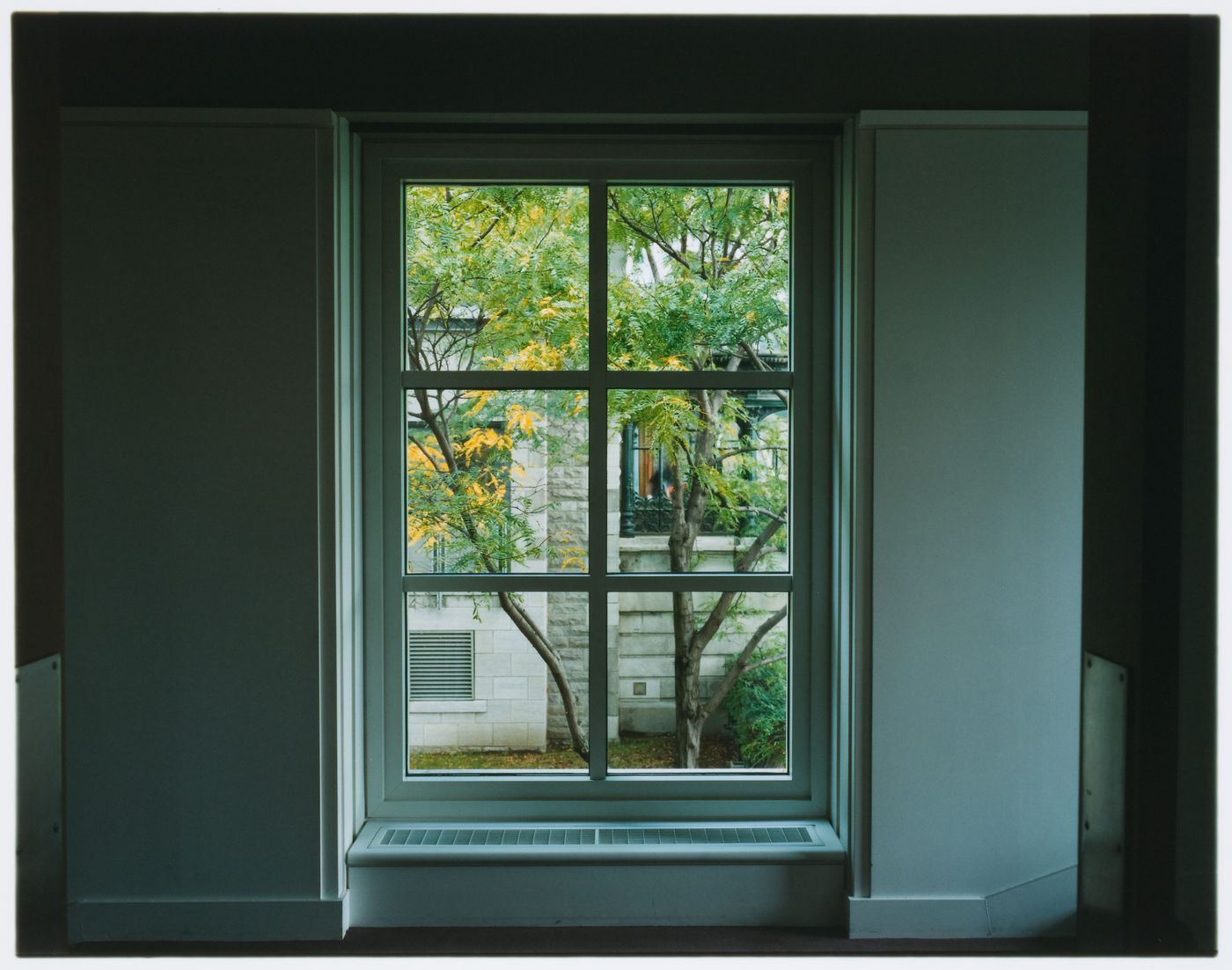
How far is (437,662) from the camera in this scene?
237 centimetres

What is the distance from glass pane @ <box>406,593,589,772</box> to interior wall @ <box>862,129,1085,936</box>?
88 cm

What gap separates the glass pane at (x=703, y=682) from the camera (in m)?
2.38

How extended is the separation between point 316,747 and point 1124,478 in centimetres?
195

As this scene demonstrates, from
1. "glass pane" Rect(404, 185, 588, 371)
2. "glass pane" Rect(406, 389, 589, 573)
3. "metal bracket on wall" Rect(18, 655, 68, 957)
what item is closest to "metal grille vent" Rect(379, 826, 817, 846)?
"glass pane" Rect(406, 389, 589, 573)

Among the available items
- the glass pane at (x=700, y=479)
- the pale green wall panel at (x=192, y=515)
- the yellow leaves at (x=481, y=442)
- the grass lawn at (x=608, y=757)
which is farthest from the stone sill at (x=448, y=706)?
the yellow leaves at (x=481, y=442)

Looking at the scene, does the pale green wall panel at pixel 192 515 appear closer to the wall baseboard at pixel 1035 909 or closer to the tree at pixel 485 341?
the tree at pixel 485 341

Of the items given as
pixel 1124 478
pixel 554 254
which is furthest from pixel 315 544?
pixel 1124 478

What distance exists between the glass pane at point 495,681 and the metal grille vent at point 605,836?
7.0 inches

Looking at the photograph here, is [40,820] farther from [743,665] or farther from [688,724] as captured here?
[743,665]

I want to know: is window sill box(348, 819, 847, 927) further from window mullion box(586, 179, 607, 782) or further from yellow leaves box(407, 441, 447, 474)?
yellow leaves box(407, 441, 447, 474)

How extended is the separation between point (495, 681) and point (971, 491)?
146 centimetres

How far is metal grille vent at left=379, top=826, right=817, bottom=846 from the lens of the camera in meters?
2.21

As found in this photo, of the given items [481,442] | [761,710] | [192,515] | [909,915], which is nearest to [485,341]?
[481,442]

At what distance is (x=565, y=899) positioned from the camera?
218cm
